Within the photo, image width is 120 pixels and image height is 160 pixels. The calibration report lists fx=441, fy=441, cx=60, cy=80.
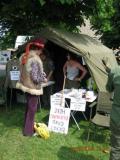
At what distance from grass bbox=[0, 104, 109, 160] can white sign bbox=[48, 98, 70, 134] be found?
15 cm

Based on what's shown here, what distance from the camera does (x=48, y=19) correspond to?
1166cm

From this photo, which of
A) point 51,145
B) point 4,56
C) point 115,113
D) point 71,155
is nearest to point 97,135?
point 51,145

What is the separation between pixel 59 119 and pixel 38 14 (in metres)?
3.50

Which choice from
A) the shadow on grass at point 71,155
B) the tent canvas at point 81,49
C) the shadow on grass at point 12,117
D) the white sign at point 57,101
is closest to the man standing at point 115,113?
the shadow on grass at point 71,155

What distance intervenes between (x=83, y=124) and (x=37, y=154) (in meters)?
2.57

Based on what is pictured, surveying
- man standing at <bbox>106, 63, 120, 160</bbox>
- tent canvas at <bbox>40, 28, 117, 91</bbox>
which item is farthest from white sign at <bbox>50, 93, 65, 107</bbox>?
man standing at <bbox>106, 63, 120, 160</bbox>

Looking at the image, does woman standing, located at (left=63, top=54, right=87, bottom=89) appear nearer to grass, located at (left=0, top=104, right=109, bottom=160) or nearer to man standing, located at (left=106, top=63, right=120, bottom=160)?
A: grass, located at (left=0, top=104, right=109, bottom=160)

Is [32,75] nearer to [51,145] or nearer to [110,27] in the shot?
[51,145]

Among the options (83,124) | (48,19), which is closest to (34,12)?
(48,19)

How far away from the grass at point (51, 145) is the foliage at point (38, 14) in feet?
9.70

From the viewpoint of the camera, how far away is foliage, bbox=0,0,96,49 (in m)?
10.9

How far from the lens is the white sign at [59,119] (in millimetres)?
9188

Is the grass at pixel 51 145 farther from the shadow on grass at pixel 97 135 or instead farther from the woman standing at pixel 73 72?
the woman standing at pixel 73 72

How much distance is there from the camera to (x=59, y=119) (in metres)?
9.29
